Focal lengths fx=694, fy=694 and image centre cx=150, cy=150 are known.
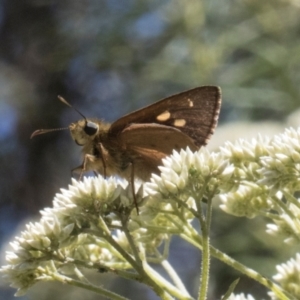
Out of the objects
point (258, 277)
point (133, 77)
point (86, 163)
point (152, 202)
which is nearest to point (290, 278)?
point (258, 277)

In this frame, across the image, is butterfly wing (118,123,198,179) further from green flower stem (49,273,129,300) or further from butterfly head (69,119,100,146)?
green flower stem (49,273,129,300)

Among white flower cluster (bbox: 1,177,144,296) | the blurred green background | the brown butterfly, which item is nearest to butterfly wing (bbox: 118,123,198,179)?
the brown butterfly

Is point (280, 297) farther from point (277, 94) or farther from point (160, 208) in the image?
point (277, 94)

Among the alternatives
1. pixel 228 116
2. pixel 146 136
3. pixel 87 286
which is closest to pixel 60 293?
pixel 228 116

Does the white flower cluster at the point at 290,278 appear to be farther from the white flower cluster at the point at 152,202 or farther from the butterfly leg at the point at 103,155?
the butterfly leg at the point at 103,155

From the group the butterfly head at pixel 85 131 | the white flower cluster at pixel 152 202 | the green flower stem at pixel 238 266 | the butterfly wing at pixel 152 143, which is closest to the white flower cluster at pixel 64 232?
the white flower cluster at pixel 152 202

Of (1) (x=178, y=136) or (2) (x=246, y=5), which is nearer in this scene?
(1) (x=178, y=136)
